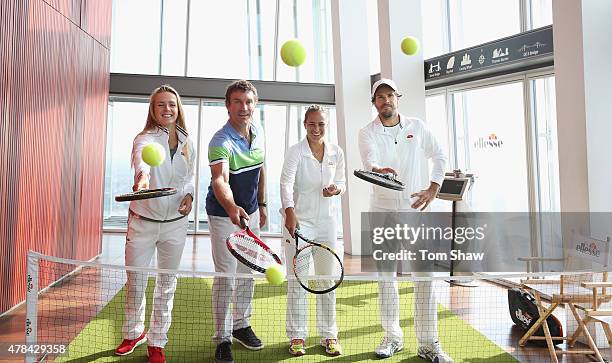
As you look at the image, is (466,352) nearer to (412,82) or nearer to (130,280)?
(130,280)

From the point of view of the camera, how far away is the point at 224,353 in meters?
4.05

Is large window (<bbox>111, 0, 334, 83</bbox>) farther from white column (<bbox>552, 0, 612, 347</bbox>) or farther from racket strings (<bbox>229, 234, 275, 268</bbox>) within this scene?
racket strings (<bbox>229, 234, 275, 268</bbox>)

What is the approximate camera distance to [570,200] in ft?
16.1

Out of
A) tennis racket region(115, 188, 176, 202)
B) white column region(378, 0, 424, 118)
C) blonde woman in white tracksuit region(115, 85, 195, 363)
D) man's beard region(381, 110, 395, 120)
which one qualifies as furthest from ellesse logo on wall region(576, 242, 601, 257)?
white column region(378, 0, 424, 118)

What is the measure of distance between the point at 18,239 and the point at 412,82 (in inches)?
225

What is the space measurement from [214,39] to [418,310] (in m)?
10.3

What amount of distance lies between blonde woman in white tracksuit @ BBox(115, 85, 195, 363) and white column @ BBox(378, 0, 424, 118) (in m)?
4.79

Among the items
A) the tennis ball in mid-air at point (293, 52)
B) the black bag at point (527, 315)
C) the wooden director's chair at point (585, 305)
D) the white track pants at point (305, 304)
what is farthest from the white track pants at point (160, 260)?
the black bag at point (527, 315)

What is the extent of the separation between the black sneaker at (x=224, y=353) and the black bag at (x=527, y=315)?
8.50ft

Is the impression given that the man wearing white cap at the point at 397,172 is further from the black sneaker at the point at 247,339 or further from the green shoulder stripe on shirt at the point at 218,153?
the green shoulder stripe on shirt at the point at 218,153

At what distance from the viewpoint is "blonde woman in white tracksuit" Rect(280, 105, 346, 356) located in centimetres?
425

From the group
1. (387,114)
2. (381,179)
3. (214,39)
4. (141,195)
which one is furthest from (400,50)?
(214,39)

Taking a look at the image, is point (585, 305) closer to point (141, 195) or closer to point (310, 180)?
point (310, 180)

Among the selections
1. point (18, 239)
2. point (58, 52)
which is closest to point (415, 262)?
point (18, 239)
